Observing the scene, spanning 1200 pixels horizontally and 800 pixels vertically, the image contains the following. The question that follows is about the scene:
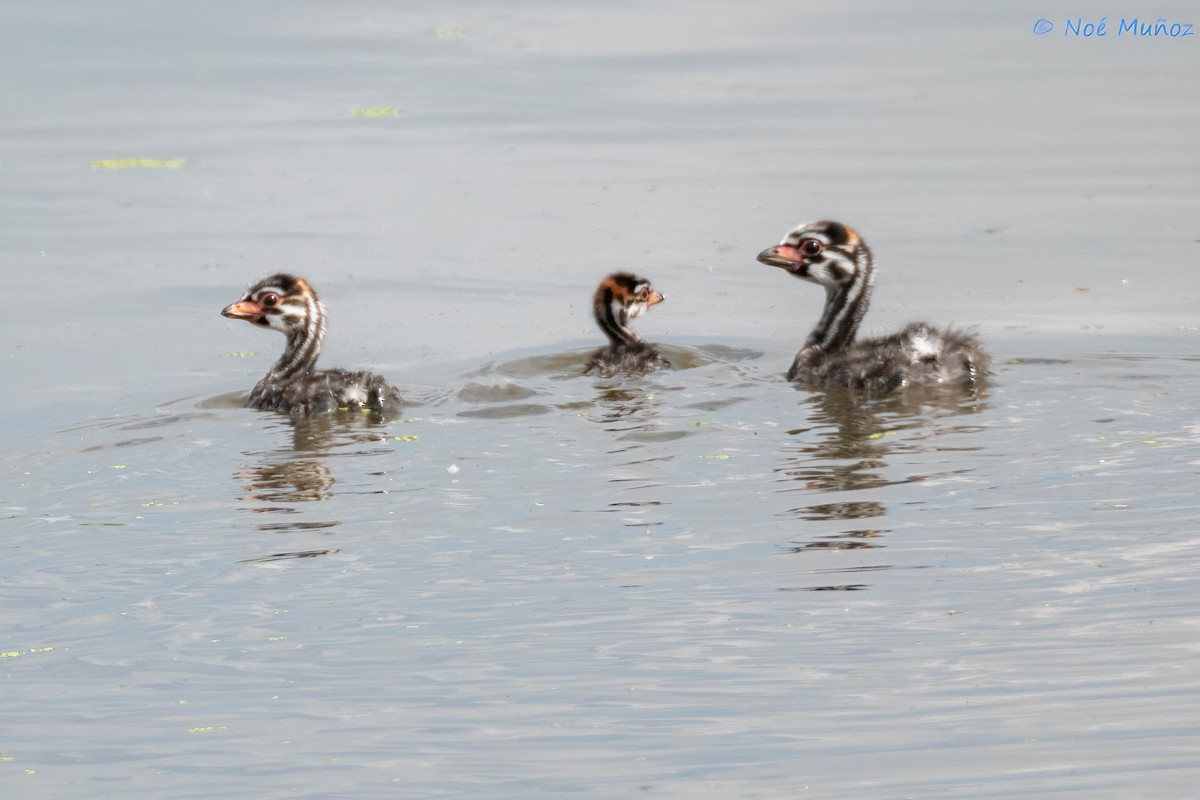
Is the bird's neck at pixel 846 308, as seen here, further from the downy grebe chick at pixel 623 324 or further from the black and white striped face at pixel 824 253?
the downy grebe chick at pixel 623 324

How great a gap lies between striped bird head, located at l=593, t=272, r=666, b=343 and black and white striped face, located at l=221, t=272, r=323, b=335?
1739 mm

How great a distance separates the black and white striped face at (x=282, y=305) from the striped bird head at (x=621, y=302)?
174 centimetres

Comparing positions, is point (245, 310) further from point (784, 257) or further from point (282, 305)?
point (784, 257)

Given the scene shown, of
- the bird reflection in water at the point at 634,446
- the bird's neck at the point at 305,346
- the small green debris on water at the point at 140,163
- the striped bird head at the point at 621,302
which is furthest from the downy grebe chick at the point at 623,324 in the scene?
the small green debris on water at the point at 140,163

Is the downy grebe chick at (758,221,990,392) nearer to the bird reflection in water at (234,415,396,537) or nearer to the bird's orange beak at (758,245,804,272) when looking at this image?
the bird's orange beak at (758,245,804,272)

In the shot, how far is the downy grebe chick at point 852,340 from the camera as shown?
472 inches

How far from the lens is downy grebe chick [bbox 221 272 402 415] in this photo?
1176 centimetres

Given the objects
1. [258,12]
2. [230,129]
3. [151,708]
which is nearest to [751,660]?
[151,708]

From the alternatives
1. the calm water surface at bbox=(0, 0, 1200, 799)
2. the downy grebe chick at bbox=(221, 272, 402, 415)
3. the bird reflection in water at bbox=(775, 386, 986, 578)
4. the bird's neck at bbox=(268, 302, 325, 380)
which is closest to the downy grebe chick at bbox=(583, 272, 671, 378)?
the calm water surface at bbox=(0, 0, 1200, 799)

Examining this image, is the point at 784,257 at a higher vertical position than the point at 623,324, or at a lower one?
higher

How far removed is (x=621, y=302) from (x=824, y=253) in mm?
1310

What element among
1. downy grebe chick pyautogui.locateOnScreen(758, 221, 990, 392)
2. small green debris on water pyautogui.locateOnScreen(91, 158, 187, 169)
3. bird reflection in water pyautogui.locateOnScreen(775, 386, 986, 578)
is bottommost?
bird reflection in water pyautogui.locateOnScreen(775, 386, 986, 578)

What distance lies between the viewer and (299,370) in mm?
12562

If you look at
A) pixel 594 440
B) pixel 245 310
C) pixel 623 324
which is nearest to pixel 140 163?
pixel 245 310
